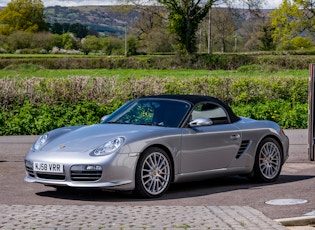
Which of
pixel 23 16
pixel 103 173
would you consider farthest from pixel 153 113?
pixel 23 16

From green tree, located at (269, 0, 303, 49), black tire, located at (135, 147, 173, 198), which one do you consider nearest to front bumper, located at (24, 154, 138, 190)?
black tire, located at (135, 147, 173, 198)

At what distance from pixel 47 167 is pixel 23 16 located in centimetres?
13626

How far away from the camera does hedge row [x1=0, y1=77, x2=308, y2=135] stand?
21.7m

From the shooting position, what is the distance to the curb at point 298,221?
9.28 metres

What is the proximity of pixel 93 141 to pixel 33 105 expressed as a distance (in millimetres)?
11796

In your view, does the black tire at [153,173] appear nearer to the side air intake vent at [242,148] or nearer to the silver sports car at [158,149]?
the silver sports car at [158,149]

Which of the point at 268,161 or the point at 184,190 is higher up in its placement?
the point at 268,161

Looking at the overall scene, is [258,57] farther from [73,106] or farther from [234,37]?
[234,37]

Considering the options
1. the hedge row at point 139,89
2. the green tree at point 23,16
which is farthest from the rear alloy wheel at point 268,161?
the green tree at point 23,16

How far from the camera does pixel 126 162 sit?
11.0 m

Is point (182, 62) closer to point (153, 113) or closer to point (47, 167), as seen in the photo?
point (153, 113)

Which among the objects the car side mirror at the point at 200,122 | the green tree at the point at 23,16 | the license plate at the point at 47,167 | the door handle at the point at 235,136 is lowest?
the green tree at the point at 23,16

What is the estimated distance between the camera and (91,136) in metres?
11.4

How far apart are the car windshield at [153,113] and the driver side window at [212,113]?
172mm
